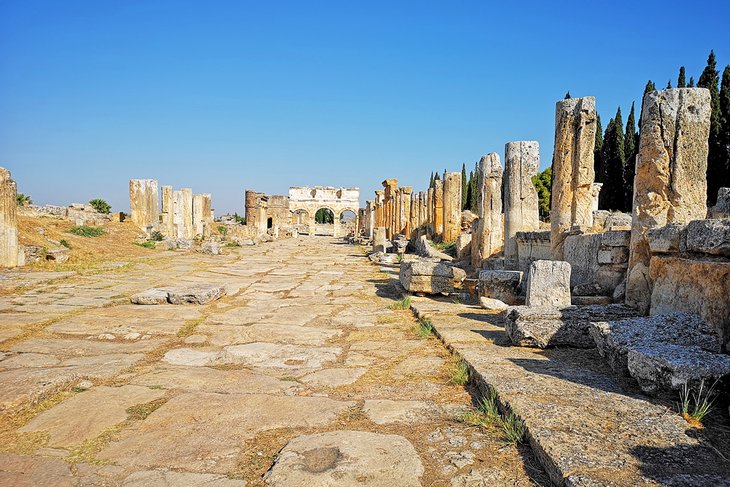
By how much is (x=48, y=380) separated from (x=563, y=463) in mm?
3114

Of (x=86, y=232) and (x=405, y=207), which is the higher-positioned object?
(x=405, y=207)

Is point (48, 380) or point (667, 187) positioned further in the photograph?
point (667, 187)

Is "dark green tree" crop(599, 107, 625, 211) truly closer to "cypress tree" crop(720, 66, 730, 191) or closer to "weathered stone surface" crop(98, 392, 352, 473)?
"cypress tree" crop(720, 66, 730, 191)

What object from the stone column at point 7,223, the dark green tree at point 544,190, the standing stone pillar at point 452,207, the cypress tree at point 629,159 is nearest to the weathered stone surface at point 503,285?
the stone column at point 7,223

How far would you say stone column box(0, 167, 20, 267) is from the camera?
10.1 metres

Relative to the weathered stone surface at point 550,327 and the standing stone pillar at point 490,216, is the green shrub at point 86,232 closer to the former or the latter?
the standing stone pillar at point 490,216

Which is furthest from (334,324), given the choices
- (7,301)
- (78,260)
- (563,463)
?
→ (78,260)

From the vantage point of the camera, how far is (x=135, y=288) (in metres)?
8.01

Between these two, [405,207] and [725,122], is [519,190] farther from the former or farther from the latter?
[725,122]

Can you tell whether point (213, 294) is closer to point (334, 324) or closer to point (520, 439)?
point (334, 324)

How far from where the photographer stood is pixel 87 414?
2.82m

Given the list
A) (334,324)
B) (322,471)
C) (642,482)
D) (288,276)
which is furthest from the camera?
(288,276)

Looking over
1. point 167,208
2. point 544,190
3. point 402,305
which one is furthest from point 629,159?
point 402,305

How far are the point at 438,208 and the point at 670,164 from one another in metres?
13.9
